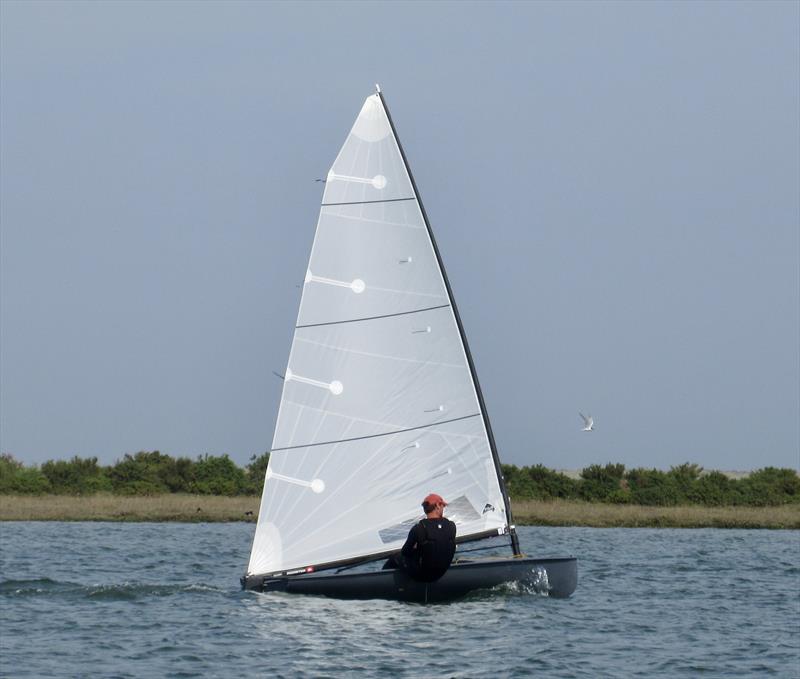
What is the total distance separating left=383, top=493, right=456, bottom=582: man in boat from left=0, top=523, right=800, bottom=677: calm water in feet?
1.94

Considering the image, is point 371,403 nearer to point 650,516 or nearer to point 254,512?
point 254,512

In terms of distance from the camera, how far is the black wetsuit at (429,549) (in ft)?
69.7

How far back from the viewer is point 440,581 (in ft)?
71.6

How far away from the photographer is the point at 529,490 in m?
56.0

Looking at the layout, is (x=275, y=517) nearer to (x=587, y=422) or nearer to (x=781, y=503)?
(x=587, y=422)

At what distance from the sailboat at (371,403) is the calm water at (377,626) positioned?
1.72 meters

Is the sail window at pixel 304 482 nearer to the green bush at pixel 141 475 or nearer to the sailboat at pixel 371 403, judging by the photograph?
the sailboat at pixel 371 403

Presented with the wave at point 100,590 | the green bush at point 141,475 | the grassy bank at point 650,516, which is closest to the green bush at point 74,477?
the green bush at point 141,475

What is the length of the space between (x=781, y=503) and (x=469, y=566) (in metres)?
36.4

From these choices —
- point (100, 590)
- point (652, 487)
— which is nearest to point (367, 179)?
point (100, 590)

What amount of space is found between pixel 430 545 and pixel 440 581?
915 mm

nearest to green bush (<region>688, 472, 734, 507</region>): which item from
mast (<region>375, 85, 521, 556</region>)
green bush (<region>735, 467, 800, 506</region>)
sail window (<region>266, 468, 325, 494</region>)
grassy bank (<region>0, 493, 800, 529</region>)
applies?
green bush (<region>735, 467, 800, 506</region>)

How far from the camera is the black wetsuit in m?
21.2

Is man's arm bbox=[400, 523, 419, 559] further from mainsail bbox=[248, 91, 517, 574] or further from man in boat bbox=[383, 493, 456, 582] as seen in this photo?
mainsail bbox=[248, 91, 517, 574]
